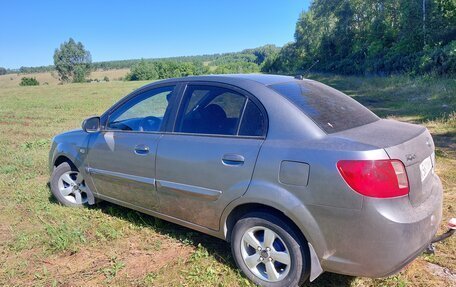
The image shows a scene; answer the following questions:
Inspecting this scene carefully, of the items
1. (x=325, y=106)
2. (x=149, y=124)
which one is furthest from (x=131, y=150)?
(x=325, y=106)

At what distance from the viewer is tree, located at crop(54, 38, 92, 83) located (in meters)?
97.4

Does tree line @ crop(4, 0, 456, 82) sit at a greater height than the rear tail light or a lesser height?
greater

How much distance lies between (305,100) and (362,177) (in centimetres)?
89

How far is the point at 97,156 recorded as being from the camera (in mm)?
4121

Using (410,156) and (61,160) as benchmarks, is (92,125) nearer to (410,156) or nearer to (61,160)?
(61,160)

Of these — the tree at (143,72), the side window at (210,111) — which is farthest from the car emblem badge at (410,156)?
the tree at (143,72)

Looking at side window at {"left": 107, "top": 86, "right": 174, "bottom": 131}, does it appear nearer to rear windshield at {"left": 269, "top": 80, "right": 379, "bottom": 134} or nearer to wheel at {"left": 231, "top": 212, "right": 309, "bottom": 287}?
rear windshield at {"left": 269, "top": 80, "right": 379, "bottom": 134}

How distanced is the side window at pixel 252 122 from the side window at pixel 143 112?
985mm

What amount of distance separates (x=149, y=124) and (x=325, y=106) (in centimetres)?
180

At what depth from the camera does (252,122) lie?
2.92 m

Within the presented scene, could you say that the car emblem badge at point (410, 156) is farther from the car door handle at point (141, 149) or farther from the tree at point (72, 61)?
the tree at point (72, 61)

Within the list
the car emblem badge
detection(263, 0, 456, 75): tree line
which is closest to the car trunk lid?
the car emblem badge

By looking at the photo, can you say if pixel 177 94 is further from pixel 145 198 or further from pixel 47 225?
pixel 47 225

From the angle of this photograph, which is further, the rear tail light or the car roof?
the car roof
